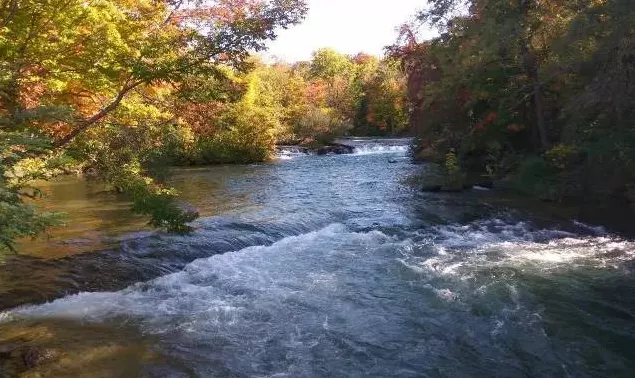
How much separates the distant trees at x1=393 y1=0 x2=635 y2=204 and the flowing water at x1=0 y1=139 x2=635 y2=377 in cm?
246

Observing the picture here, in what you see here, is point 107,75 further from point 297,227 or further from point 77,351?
point 297,227

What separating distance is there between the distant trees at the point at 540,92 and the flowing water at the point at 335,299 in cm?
246

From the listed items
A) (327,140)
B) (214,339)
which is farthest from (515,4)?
(327,140)

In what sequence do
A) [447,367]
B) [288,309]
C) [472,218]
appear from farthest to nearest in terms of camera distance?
[472,218] → [288,309] → [447,367]

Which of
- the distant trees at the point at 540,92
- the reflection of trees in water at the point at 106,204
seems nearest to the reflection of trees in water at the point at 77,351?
the reflection of trees in water at the point at 106,204

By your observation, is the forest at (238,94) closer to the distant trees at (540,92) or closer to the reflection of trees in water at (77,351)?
the distant trees at (540,92)

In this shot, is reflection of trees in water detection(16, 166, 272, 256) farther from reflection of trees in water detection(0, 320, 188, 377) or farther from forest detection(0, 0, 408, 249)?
reflection of trees in water detection(0, 320, 188, 377)

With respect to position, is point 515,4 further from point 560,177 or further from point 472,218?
point 472,218

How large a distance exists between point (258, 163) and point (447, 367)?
997 inches

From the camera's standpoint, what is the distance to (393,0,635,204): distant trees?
11328 millimetres

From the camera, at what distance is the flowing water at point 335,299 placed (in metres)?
6.18

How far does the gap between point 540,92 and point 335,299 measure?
13.3 m

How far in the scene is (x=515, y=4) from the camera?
15594mm

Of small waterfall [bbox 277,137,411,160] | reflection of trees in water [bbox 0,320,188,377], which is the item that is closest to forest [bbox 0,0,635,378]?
Result: reflection of trees in water [bbox 0,320,188,377]
